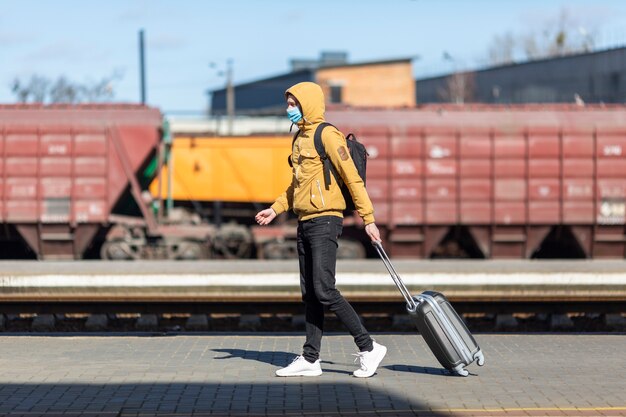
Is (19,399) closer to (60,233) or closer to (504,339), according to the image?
(504,339)

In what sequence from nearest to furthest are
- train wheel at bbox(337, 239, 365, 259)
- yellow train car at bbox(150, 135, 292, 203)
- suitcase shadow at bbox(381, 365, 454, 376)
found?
suitcase shadow at bbox(381, 365, 454, 376) < train wheel at bbox(337, 239, 365, 259) < yellow train car at bbox(150, 135, 292, 203)

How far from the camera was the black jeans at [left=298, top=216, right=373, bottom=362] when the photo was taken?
25.7 feet

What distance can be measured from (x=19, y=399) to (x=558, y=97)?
4994 cm

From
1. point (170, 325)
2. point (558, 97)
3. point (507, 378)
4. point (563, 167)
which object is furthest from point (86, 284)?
point (558, 97)

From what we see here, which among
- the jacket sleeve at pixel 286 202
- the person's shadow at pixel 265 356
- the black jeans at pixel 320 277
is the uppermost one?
the jacket sleeve at pixel 286 202

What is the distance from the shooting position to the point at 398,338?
10.2m

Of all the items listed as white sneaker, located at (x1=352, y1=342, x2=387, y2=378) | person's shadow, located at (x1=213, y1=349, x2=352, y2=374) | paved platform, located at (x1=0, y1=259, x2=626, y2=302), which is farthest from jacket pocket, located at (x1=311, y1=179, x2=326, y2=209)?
paved platform, located at (x1=0, y1=259, x2=626, y2=302)

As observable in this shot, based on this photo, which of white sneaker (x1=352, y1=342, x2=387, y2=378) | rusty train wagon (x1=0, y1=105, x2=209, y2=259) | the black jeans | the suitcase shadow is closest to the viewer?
the black jeans

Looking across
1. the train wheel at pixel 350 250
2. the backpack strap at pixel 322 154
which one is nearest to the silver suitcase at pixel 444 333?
the backpack strap at pixel 322 154

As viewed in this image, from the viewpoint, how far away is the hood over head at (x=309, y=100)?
7.79 meters

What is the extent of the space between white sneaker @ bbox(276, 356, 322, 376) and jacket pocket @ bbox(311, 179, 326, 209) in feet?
3.76

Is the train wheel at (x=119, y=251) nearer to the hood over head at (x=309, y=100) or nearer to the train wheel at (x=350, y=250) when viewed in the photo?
the train wheel at (x=350, y=250)

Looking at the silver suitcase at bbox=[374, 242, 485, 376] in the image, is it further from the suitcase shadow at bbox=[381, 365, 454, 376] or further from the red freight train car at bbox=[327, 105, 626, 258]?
the red freight train car at bbox=[327, 105, 626, 258]

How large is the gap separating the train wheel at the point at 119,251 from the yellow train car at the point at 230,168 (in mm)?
2377
